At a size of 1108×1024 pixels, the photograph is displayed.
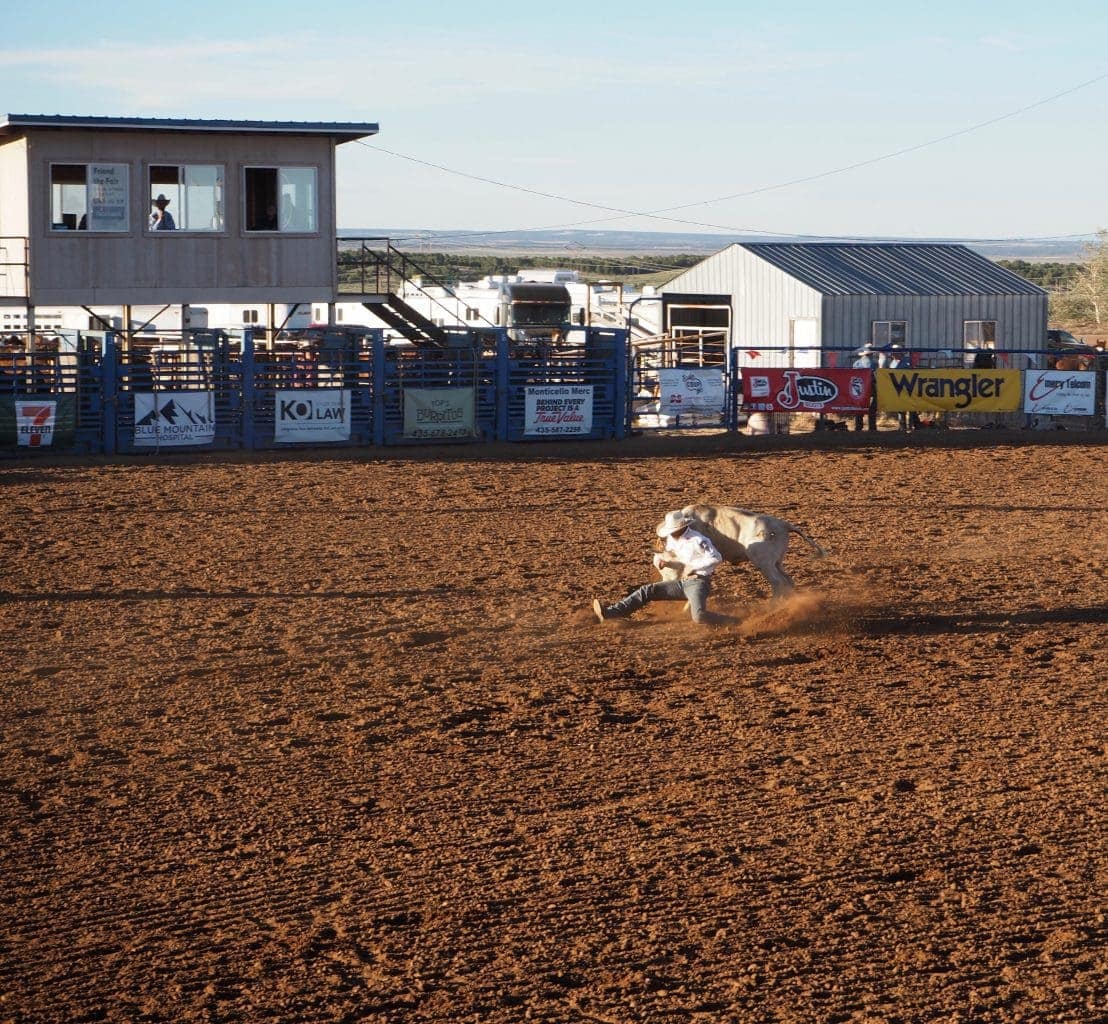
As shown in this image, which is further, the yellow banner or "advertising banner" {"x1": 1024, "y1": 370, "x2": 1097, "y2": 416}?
"advertising banner" {"x1": 1024, "y1": 370, "x2": 1097, "y2": 416}

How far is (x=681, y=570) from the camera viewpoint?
438 inches

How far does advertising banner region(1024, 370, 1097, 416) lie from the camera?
88.7 ft

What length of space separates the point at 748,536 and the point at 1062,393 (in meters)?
18.0

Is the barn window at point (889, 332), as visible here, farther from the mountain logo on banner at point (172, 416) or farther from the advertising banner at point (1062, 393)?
the mountain logo on banner at point (172, 416)

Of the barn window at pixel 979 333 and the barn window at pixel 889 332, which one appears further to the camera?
the barn window at pixel 979 333

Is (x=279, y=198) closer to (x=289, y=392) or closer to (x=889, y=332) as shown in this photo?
(x=289, y=392)

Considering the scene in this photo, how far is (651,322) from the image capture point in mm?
39094

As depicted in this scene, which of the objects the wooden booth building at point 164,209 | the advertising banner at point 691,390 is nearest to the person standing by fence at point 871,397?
the advertising banner at point 691,390

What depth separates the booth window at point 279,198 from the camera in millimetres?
26734

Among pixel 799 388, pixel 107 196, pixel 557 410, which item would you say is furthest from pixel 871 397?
pixel 107 196

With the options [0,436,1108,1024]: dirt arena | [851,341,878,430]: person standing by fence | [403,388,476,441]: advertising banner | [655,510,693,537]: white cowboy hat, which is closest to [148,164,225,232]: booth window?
[403,388,476,441]: advertising banner

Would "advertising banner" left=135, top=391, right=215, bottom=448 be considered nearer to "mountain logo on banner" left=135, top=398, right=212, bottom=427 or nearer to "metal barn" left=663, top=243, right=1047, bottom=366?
"mountain logo on banner" left=135, top=398, right=212, bottom=427

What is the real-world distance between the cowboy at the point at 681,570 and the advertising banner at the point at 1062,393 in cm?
1760

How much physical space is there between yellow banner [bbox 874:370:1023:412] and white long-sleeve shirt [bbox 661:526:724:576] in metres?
16.2
